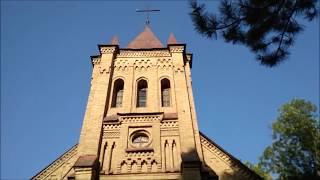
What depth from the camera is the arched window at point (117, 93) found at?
17.8 m

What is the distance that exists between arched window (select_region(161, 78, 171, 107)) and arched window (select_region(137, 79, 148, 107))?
0.81 metres

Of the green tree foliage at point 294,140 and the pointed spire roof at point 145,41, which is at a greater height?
the pointed spire roof at point 145,41

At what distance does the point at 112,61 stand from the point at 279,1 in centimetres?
1189

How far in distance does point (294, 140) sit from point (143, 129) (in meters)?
7.53

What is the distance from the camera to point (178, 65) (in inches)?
736

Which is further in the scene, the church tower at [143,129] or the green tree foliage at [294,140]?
the green tree foliage at [294,140]

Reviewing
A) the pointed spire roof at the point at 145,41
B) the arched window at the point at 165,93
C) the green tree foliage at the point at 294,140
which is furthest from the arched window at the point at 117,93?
the green tree foliage at the point at 294,140

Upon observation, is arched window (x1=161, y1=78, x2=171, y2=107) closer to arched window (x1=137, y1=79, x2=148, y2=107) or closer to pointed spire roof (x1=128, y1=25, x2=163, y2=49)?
arched window (x1=137, y1=79, x2=148, y2=107)

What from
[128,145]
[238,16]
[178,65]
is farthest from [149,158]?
[238,16]

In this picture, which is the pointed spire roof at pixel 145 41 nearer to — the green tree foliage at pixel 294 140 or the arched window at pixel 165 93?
the arched window at pixel 165 93

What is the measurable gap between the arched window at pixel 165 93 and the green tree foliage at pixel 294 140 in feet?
18.2

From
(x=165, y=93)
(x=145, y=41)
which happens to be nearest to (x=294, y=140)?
(x=165, y=93)

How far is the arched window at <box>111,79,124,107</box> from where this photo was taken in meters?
17.8

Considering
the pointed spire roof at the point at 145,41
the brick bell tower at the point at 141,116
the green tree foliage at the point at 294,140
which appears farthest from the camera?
the pointed spire roof at the point at 145,41
